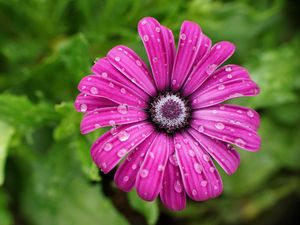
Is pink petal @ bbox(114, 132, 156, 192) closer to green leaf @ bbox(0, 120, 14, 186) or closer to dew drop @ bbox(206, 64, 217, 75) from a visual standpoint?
dew drop @ bbox(206, 64, 217, 75)

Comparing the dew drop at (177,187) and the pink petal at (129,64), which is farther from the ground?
the pink petal at (129,64)

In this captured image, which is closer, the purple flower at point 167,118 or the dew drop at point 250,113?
the purple flower at point 167,118

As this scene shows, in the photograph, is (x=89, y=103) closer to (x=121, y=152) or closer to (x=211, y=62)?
(x=121, y=152)

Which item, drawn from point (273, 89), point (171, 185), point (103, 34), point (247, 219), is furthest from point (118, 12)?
point (247, 219)

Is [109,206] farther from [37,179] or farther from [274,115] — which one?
[274,115]

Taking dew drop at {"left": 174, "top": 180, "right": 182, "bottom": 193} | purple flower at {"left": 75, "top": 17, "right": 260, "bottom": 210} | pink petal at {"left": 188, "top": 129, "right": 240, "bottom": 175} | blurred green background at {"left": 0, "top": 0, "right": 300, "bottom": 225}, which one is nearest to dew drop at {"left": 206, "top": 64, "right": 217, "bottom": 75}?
purple flower at {"left": 75, "top": 17, "right": 260, "bottom": 210}

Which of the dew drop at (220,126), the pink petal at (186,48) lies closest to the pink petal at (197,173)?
the dew drop at (220,126)

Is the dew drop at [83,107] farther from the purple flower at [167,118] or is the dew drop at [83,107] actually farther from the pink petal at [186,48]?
the pink petal at [186,48]
